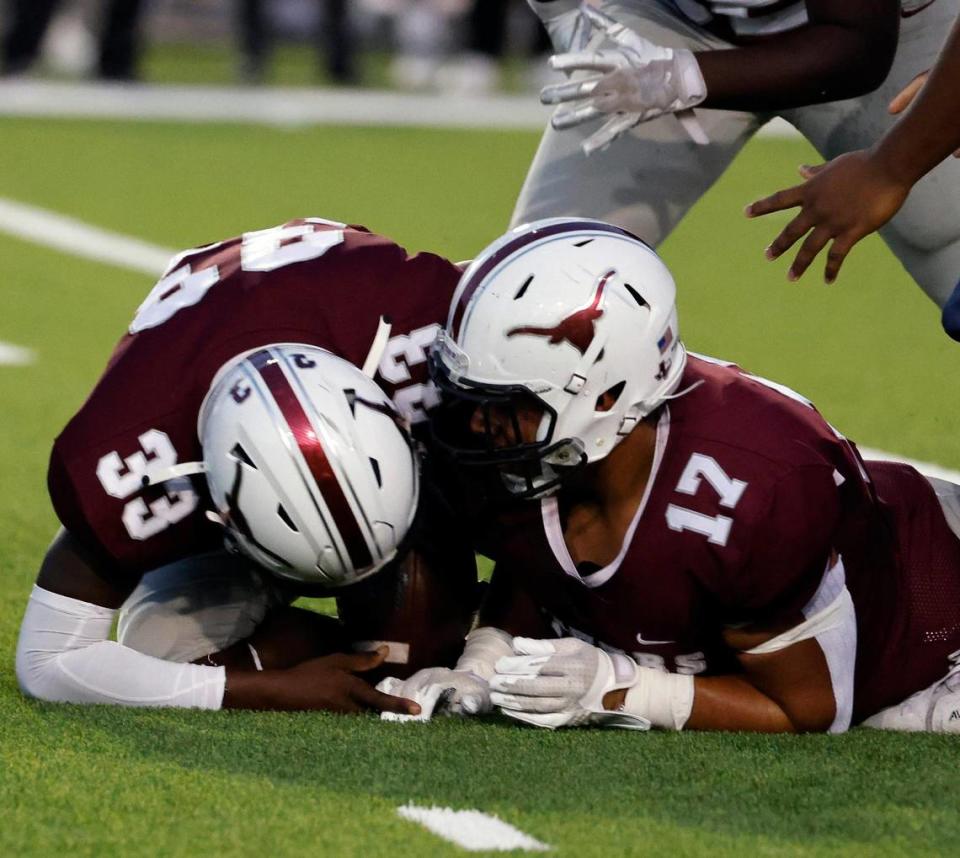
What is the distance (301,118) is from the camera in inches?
500

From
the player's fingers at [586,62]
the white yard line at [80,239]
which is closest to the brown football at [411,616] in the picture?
the player's fingers at [586,62]

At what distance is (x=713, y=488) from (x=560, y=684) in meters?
0.41

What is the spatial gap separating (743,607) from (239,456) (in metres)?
0.86

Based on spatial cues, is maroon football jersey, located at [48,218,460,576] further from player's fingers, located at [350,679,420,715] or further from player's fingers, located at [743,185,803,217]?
player's fingers, located at [743,185,803,217]

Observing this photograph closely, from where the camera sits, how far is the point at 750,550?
311 centimetres

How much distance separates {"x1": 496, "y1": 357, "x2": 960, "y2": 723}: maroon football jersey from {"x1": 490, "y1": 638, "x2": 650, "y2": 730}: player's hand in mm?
111

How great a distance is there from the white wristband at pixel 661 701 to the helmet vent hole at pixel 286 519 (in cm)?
63

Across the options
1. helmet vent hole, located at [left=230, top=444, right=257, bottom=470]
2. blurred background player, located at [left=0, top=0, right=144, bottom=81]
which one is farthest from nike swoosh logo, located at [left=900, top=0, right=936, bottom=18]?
blurred background player, located at [left=0, top=0, right=144, bottom=81]

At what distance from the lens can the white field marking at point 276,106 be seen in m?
12.7

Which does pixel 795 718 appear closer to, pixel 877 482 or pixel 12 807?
pixel 877 482

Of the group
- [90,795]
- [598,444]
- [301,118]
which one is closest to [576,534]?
[598,444]

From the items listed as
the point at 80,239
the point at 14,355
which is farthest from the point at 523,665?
the point at 80,239

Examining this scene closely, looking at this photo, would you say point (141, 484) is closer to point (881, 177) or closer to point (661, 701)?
point (661, 701)

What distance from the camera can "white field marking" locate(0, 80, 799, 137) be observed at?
1269 cm
